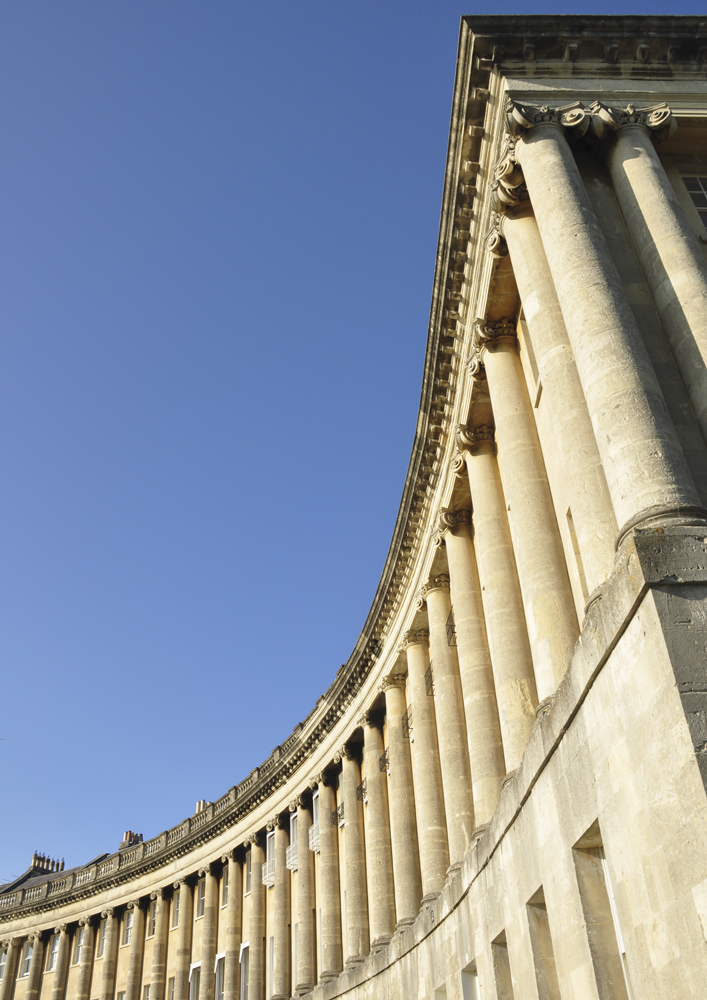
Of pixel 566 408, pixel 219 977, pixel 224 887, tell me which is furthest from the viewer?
pixel 224 887

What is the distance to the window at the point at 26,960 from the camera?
59369 mm

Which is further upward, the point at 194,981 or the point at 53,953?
the point at 53,953

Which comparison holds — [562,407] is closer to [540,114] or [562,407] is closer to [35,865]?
[540,114]

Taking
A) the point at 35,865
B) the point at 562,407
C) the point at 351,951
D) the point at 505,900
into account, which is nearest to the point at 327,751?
the point at 351,951

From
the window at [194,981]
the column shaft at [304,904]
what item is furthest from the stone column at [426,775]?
the window at [194,981]

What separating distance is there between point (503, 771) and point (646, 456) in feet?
37.5

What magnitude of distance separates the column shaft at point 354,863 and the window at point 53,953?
3428cm

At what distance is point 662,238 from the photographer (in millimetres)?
14383

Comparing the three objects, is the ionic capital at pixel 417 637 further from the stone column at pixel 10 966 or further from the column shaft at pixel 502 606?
the stone column at pixel 10 966

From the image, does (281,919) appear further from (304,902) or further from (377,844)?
(377,844)

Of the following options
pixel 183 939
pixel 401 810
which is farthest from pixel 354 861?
pixel 183 939

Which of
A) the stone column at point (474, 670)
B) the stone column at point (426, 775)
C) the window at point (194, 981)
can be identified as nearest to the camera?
the stone column at point (474, 670)

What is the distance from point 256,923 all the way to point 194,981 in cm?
843

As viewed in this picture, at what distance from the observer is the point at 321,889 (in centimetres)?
3622
